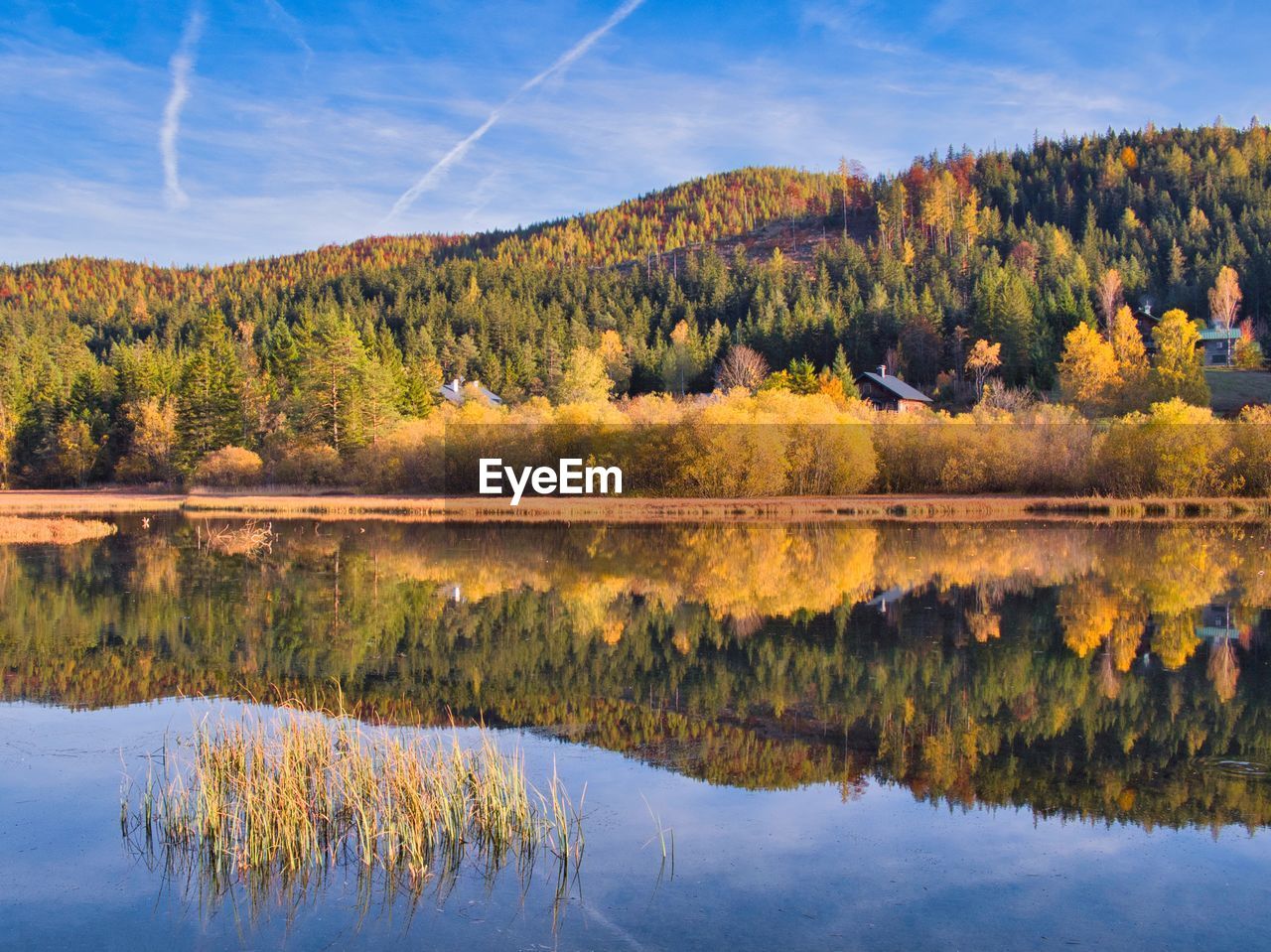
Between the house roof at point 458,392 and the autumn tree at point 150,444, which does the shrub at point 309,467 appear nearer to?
the autumn tree at point 150,444

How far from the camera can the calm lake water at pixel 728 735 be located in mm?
7230

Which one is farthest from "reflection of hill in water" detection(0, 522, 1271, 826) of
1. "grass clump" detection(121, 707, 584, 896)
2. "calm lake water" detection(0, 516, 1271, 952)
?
"grass clump" detection(121, 707, 584, 896)

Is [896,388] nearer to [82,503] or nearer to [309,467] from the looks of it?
[309,467]

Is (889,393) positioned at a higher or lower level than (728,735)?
higher

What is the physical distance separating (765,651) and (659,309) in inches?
4112

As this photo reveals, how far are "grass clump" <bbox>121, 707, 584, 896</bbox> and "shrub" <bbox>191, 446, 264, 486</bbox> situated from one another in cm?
5610

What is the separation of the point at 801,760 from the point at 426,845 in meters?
4.29

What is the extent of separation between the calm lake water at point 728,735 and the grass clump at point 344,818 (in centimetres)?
22

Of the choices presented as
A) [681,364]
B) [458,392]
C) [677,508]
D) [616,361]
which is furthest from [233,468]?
[681,364]

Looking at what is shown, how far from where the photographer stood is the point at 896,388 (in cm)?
7931

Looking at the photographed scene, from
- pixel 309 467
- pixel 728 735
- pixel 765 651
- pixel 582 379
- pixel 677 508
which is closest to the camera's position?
pixel 728 735

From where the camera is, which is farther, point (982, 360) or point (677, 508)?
point (982, 360)

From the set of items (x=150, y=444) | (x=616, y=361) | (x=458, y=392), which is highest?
(x=616, y=361)

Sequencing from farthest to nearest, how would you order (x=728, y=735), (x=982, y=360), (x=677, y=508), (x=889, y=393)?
(x=889, y=393)
(x=982, y=360)
(x=677, y=508)
(x=728, y=735)
